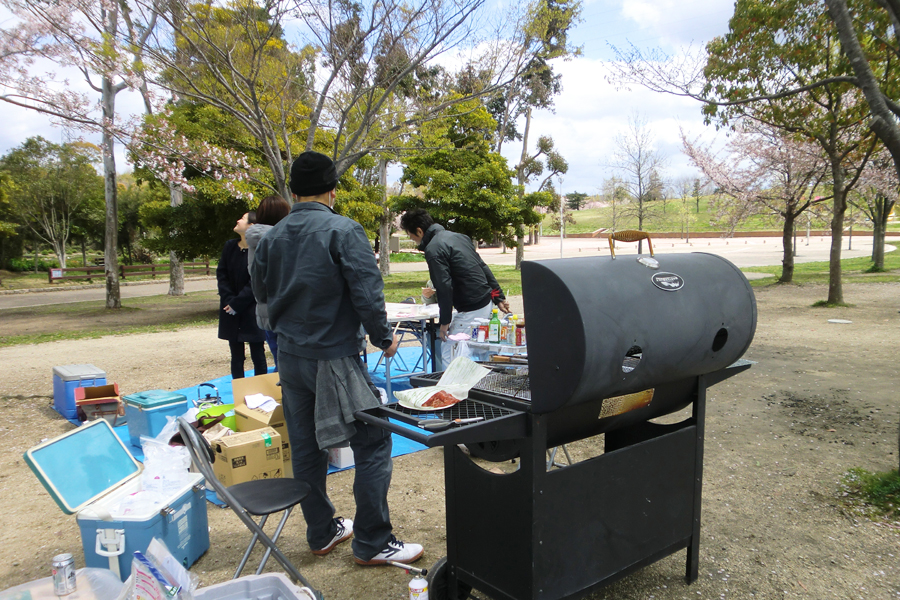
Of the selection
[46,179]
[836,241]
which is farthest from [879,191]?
[46,179]

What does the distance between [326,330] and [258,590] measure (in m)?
0.98

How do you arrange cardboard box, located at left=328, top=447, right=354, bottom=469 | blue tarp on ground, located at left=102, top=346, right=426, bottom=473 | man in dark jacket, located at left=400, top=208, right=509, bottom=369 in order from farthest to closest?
1. blue tarp on ground, located at left=102, top=346, right=426, bottom=473
2. man in dark jacket, located at left=400, top=208, right=509, bottom=369
3. cardboard box, located at left=328, top=447, right=354, bottom=469

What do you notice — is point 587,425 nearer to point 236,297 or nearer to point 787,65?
point 236,297

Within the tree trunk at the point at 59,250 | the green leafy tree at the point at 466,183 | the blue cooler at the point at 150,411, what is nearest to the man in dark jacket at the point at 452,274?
the blue cooler at the point at 150,411

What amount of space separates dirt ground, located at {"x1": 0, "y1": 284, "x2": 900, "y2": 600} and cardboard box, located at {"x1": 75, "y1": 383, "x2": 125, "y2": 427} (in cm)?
36

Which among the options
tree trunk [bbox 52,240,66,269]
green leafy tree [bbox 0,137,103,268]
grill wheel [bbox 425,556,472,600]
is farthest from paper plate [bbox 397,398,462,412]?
tree trunk [bbox 52,240,66,269]

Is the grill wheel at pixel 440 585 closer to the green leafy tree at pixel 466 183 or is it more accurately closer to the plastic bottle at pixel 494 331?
the plastic bottle at pixel 494 331

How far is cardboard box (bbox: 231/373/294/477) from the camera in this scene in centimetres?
363

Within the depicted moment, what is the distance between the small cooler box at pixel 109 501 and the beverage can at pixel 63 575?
Answer: 47cm

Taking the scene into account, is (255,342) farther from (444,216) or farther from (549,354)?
(444,216)

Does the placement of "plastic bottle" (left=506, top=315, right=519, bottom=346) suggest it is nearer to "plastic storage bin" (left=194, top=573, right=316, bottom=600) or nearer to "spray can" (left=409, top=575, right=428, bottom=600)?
"spray can" (left=409, top=575, right=428, bottom=600)

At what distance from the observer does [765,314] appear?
10914 millimetres

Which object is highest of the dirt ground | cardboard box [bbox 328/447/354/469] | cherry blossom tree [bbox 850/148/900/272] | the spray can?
cherry blossom tree [bbox 850/148/900/272]

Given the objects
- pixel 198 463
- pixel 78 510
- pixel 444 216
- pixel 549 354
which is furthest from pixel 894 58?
pixel 444 216
